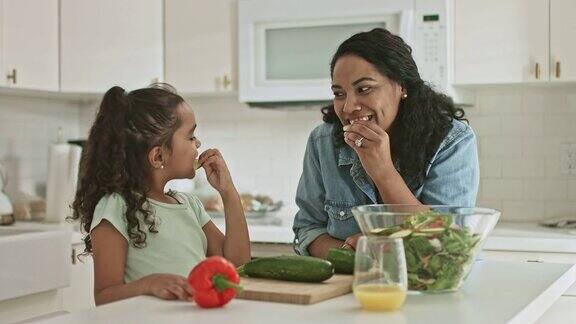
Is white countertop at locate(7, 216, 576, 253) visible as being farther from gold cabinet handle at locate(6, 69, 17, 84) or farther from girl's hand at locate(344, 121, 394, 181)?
girl's hand at locate(344, 121, 394, 181)

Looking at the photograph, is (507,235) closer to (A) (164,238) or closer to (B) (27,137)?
(A) (164,238)

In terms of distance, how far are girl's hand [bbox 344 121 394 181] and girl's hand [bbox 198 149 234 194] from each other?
37 cm

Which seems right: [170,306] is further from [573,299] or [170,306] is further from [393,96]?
[573,299]

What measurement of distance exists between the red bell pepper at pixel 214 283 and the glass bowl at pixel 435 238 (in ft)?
1.04

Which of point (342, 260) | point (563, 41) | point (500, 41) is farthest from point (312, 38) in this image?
point (342, 260)

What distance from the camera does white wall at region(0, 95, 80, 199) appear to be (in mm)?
4273

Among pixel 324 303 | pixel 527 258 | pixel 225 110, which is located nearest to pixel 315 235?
pixel 324 303

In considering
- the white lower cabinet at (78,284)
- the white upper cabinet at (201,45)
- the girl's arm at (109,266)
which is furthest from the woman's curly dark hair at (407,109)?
the white upper cabinet at (201,45)

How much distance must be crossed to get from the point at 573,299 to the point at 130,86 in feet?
7.39

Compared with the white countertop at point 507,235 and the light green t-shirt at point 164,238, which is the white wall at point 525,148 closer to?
the white countertop at point 507,235

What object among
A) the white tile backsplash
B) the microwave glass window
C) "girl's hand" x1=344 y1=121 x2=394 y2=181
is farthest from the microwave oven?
"girl's hand" x1=344 y1=121 x2=394 y2=181

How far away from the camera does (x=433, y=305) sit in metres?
1.65

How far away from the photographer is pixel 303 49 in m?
4.05

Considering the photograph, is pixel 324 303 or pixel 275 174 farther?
pixel 275 174
